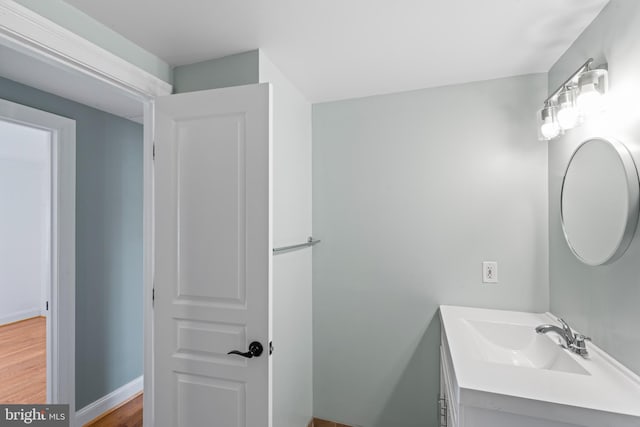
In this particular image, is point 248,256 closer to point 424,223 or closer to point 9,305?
point 424,223

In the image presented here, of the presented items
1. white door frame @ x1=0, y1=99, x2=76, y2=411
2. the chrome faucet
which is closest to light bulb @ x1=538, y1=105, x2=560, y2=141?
the chrome faucet

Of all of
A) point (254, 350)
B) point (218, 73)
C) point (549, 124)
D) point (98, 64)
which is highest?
point (218, 73)

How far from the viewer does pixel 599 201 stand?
1.23m

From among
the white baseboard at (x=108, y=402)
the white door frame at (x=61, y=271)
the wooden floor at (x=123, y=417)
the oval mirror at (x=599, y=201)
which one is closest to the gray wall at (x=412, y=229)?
the oval mirror at (x=599, y=201)

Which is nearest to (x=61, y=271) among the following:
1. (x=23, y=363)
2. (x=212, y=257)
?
(x=212, y=257)

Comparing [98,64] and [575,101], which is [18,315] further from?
[575,101]

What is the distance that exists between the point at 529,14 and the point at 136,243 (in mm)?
3091

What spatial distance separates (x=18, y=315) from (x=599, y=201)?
690 cm

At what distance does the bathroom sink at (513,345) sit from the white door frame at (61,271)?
258 cm

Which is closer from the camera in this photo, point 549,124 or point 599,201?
point 599,201

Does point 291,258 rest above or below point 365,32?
below

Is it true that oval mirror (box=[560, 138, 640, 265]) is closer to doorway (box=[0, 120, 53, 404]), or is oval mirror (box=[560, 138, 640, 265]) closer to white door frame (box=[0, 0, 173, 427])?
white door frame (box=[0, 0, 173, 427])

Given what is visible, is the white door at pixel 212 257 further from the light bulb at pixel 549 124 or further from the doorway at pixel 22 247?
the doorway at pixel 22 247

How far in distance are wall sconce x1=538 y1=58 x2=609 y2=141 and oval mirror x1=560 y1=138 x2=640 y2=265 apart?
129 millimetres
